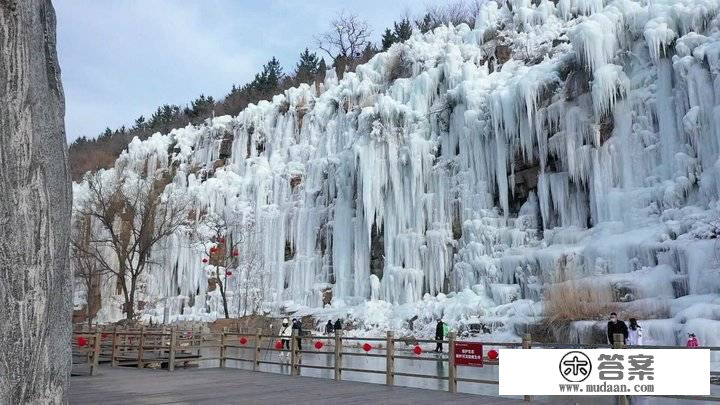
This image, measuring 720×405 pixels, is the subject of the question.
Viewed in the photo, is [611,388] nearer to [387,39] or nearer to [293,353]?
[293,353]

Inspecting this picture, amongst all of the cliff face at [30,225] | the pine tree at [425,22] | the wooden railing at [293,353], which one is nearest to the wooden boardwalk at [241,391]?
the wooden railing at [293,353]

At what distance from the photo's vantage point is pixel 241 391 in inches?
343

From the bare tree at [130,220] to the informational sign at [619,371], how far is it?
22716mm

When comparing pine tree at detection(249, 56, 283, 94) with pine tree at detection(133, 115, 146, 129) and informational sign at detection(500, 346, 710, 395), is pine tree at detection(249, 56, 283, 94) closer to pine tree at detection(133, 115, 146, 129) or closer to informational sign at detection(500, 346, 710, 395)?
pine tree at detection(133, 115, 146, 129)

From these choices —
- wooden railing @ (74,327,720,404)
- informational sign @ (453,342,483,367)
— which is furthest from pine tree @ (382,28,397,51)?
informational sign @ (453,342,483,367)

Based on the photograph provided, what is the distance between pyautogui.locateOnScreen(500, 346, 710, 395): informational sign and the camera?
6012 millimetres

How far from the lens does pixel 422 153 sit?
2745 centimetres

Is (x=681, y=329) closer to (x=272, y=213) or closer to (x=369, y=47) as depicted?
(x=272, y=213)

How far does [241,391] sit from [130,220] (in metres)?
23.3

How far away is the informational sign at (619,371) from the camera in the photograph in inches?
237

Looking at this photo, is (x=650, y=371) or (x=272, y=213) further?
(x=272, y=213)

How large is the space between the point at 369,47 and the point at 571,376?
5008 cm

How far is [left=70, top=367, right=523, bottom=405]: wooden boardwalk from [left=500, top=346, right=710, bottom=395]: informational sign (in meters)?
1.48

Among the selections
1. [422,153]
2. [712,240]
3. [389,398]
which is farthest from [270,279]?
[389,398]
